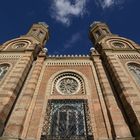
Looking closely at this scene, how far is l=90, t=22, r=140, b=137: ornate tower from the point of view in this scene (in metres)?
9.06

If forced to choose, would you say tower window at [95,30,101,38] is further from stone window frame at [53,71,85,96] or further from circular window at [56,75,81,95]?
circular window at [56,75,81,95]

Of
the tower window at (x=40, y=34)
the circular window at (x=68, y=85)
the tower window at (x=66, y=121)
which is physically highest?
the tower window at (x=40, y=34)

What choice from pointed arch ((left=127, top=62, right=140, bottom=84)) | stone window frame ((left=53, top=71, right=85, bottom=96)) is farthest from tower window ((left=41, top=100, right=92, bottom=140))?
pointed arch ((left=127, top=62, right=140, bottom=84))

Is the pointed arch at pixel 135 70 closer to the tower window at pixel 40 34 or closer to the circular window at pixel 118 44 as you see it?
the circular window at pixel 118 44

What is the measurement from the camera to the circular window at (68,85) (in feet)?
39.9

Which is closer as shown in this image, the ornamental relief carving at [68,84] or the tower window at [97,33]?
the ornamental relief carving at [68,84]

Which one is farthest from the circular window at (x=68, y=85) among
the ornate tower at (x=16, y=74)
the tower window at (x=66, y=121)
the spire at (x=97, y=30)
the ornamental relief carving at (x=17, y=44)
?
the spire at (x=97, y=30)

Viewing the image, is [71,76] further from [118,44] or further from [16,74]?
[118,44]

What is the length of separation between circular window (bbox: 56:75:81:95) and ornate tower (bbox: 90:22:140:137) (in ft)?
5.11

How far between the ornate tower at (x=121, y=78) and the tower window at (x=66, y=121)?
1.42 m

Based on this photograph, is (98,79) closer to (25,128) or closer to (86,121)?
(86,121)

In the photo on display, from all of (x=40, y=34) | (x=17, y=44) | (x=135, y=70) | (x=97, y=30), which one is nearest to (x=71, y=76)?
(x=135, y=70)

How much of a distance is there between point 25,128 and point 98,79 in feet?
17.9

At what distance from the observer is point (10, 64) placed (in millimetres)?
13344
